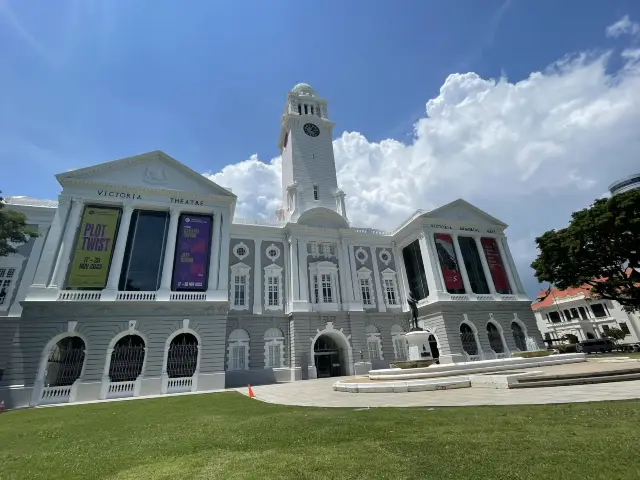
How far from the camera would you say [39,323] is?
68.0ft

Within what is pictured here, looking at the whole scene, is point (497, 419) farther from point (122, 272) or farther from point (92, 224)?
point (92, 224)

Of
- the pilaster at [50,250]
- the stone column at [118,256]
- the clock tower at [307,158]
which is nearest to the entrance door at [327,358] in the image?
the clock tower at [307,158]

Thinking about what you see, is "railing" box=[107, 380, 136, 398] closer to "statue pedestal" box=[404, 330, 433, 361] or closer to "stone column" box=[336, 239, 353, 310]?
"stone column" box=[336, 239, 353, 310]

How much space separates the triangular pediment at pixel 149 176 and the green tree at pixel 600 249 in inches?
1161

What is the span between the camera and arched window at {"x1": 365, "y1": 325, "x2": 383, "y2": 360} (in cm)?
3081

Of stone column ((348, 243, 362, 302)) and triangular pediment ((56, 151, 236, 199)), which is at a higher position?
triangular pediment ((56, 151, 236, 199))

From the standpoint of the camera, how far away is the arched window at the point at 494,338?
3142 cm

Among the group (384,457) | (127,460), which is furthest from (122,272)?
(384,457)

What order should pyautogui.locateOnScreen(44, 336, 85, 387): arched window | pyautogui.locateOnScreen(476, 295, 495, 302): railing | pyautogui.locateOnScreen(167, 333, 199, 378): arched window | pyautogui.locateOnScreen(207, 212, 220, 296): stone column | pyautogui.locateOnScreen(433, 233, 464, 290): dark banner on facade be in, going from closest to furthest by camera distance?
pyautogui.locateOnScreen(44, 336, 85, 387): arched window
pyautogui.locateOnScreen(167, 333, 199, 378): arched window
pyautogui.locateOnScreen(207, 212, 220, 296): stone column
pyautogui.locateOnScreen(476, 295, 495, 302): railing
pyautogui.locateOnScreen(433, 233, 464, 290): dark banner on facade

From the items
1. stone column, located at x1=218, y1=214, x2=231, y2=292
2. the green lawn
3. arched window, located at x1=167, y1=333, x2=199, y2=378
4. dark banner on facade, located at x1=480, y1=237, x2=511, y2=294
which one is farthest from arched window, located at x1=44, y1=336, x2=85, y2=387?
dark banner on facade, located at x1=480, y1=237, x2=511, y2=294

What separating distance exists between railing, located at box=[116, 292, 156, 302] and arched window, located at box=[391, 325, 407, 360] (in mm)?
21759

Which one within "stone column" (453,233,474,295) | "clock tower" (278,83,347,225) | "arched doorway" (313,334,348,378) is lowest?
"arched doorway" (313,334,348,378)

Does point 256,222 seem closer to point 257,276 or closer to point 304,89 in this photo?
point 257,276

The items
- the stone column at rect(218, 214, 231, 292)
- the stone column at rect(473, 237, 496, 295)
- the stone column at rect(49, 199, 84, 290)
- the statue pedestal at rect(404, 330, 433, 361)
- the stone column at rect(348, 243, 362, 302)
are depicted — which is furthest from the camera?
the stone column at rect(473, 237, 496, 295)
